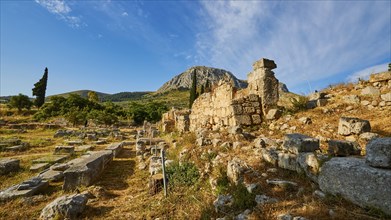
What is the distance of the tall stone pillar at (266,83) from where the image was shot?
8180 mm

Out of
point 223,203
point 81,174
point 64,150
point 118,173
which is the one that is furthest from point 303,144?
point 64,150

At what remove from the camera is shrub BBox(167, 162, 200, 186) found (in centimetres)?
563

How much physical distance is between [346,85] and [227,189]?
7.67 meters

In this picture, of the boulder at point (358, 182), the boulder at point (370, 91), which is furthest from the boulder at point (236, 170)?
the boulder at point (370, 91)

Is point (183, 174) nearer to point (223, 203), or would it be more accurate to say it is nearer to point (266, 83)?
point (223, 203)

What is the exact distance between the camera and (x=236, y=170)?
15.1ft

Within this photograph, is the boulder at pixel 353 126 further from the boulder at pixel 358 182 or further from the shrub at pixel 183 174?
the shrub at pixel 183 174

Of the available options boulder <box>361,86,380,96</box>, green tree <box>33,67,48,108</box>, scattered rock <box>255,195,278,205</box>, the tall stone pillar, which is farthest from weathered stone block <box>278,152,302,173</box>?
green tree <box>33,67,48,108</box>

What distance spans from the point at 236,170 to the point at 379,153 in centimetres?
257

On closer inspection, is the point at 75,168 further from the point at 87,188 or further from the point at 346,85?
the point at 346,85

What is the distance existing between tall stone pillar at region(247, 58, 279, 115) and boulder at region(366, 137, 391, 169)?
5.49 m

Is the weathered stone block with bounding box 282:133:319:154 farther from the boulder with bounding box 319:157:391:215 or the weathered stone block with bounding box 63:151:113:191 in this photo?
the weathered stone block with bounding box 63:151:113:191

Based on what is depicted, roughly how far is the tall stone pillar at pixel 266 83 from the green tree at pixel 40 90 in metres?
56.4

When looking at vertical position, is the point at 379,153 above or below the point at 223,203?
above
